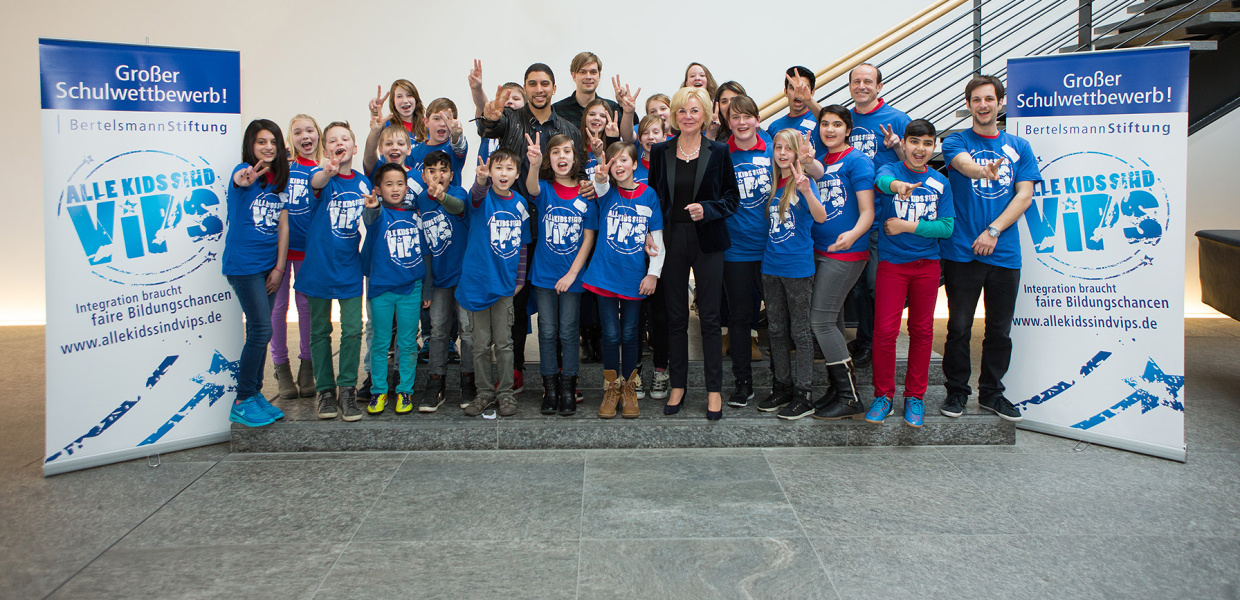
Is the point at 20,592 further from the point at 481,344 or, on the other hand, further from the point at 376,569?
the point at 481,344

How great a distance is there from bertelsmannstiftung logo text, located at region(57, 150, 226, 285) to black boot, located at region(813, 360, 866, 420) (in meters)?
2.75

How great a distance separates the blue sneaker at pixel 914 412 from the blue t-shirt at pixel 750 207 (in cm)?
90

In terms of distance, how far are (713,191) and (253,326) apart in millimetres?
2042

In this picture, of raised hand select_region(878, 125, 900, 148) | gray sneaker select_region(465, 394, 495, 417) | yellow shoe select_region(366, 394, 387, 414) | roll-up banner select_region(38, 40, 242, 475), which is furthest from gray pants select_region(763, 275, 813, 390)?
roll-up banner select_region(38, 40, 242, 475)

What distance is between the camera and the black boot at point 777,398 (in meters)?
3.29

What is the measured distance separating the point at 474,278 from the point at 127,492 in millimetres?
1525

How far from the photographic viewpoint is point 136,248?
3059 millimetres

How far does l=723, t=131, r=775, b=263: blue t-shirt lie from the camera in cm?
321

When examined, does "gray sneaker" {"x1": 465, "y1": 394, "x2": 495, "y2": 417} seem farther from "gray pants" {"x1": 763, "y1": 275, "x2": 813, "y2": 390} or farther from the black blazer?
"gray pants" {"x1": 763, "y1": 275, "x2": 813, "y2": 390}

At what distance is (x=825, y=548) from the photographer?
7.46 feet

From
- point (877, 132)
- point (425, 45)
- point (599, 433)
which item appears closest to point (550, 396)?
point (599, 433)

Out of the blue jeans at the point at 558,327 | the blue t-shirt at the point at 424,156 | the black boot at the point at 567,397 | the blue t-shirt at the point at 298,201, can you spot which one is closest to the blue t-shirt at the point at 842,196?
the blue jeans at the point at 558,327

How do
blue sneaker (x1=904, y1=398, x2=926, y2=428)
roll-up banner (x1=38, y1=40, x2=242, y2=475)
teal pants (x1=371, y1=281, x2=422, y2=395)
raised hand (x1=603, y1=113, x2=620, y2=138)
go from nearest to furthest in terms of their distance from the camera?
1. roll-up banner (x1=38, y1=40, x2=242, y2=475)
2. blue sneaker (x1=904, y1=398, x2=926, y2=428)
3. teal pants (x1=371, y1=281, x2=422, y2=395)
4. raised hand (x1=603, y1=113, x2=620, y2=138)

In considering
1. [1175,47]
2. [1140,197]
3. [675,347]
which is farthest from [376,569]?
[1175,47]
